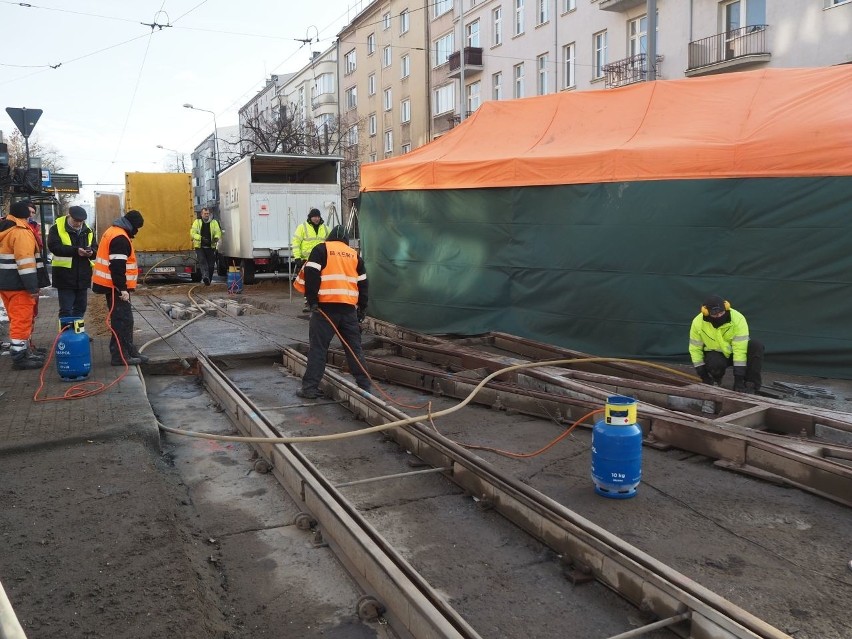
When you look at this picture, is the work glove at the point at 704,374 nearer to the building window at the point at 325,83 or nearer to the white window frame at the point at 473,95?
the white window frame at the point at 473,95

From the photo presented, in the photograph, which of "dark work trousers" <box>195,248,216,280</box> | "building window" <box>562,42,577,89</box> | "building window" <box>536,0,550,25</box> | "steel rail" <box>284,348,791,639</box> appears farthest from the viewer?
"building window" <box>536,0,550,25</box>

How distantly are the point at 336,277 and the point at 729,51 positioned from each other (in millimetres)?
19245

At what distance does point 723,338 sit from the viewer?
704 cm

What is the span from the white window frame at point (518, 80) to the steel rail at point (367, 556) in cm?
2965

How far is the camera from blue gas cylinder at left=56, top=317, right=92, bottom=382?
719 centimetres

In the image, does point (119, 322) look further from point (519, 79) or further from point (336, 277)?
point (519, 79)

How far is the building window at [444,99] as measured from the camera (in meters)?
38.5

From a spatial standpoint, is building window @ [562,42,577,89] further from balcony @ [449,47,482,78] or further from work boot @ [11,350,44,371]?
work boot @ [11,350,44,371]

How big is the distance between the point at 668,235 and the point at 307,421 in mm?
4847

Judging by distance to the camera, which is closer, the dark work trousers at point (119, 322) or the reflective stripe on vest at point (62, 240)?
the dark work trousers at point (119, 322)

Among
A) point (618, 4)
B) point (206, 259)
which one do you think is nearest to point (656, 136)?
point (206, 259)

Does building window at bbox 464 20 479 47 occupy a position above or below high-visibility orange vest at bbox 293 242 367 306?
above

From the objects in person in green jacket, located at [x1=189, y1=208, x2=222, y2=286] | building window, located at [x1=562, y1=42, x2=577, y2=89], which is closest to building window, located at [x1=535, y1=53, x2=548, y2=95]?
building window, located at [x1=562, y1=42, x2=577, y2=89]

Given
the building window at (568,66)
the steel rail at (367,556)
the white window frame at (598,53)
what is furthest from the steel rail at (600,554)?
the building window at (568,66)
